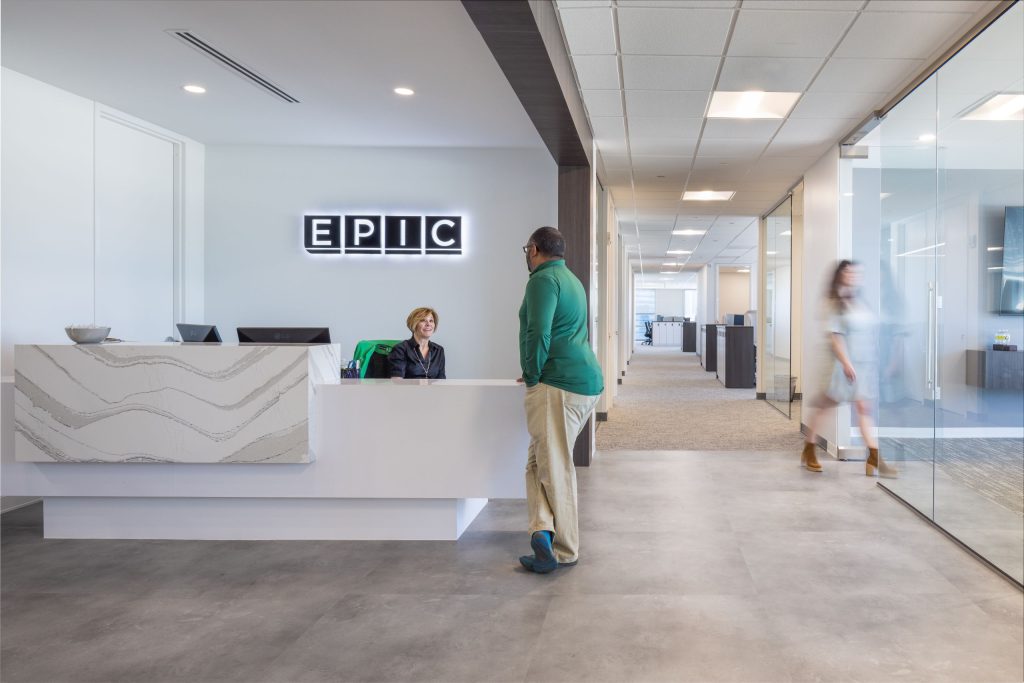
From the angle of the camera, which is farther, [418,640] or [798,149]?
[798,149]

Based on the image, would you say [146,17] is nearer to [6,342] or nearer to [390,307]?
[6,342]

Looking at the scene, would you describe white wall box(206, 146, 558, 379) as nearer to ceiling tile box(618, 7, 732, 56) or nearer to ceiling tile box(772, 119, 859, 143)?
ceiling tile box(772, 119, 859, 143)

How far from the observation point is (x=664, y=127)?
607 centimetres

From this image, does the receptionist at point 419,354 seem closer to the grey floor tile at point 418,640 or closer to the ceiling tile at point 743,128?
the grey floor tile at point 418,640

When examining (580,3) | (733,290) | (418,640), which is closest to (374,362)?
(418,640)

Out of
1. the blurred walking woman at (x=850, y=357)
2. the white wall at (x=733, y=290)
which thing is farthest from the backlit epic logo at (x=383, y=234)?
the white wall at (x=733, y=290)

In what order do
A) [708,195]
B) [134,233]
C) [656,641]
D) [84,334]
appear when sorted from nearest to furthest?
[656,641] → [84,334] → [134,233] → [708,195]

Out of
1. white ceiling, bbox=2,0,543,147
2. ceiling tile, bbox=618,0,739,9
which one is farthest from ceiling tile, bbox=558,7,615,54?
white ceiling, bbox=2,0,543,147

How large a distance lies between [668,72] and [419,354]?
2562mm

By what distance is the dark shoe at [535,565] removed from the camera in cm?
345

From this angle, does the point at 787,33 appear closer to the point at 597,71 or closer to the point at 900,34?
the point at 900,34

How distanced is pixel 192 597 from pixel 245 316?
15.3 ft

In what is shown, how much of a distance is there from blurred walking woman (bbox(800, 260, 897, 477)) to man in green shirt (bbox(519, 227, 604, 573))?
3103 mm

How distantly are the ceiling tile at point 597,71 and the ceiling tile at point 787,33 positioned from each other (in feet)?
2.49
